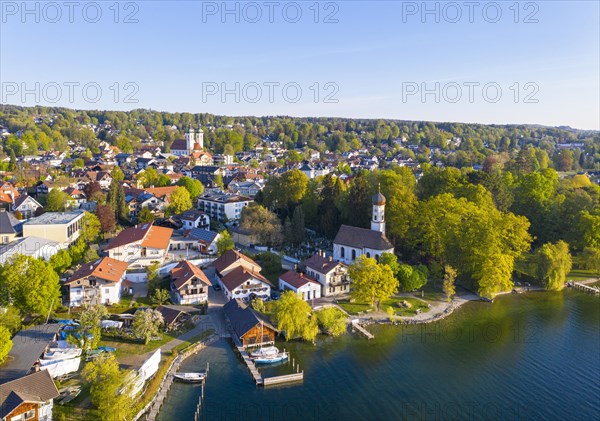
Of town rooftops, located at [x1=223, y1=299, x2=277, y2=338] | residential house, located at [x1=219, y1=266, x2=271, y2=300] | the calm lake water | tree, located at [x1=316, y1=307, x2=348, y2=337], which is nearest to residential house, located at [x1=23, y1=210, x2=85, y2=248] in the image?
residential house, located at [x1=219, y1=266, x2=271, y2=300]

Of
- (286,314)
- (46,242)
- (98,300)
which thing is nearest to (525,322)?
(286,314)

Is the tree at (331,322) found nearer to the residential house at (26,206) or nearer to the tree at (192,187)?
the tree at (192,187)

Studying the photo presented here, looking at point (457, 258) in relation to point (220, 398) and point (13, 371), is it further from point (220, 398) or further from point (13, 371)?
point (13, 371)

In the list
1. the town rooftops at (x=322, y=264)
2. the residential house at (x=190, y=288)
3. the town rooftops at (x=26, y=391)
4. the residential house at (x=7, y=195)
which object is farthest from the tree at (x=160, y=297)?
the residential house at (x=7, y=195)

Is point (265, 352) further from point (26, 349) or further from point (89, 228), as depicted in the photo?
point (89, 228)

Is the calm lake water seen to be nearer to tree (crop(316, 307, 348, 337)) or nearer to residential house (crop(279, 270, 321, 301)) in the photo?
tree (crop(316, 307, 348, 337))
